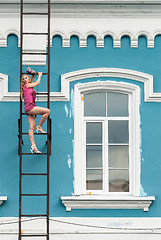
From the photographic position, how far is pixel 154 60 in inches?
344

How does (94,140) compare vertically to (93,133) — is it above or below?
below

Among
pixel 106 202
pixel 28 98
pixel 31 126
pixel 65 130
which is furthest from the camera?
pixel 65 130

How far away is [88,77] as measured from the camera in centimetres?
869

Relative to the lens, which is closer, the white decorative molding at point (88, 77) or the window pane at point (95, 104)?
the white decorative molding at point (88, 77)

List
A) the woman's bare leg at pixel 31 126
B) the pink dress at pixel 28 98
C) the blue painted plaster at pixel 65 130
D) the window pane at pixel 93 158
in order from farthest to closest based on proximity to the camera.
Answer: the window pane at pixel 93 158 < the blue painted plaster at pixel 65 130 < the woman's bare leg at pixel 31 126 < the pink dress at pixel 28 98

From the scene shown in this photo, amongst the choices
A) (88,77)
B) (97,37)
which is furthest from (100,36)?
(88,77)

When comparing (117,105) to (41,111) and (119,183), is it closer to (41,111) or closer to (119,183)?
(119,183)

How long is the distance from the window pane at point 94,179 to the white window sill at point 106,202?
27 centimetres

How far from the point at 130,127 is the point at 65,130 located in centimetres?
109

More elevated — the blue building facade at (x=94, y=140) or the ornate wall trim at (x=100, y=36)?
the ornate wall trim at (x=100, y=36)

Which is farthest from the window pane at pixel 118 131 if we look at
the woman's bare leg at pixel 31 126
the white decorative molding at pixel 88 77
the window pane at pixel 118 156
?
the woman's bare leg at pixel 31 126

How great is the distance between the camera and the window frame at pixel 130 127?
28.0 feet

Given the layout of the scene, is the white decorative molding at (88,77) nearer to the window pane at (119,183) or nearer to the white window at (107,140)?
the white window at (107,140)

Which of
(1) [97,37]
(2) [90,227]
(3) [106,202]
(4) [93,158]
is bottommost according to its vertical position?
(2) [90,227]
